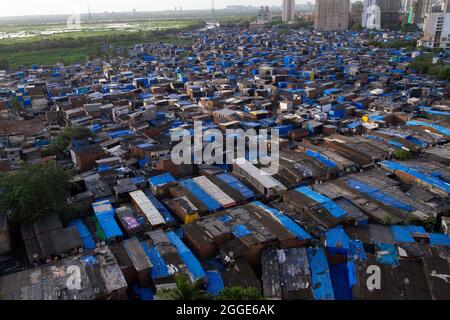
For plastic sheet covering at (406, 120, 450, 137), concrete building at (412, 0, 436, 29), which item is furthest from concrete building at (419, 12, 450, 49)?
plastic sheet covering at (406, 120, 450, 137)

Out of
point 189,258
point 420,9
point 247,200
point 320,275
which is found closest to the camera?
point 320,275

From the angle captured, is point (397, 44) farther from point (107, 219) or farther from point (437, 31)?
point (107, 219)

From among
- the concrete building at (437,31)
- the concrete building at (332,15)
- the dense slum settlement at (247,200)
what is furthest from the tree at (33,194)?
the concrete building at (332,15)

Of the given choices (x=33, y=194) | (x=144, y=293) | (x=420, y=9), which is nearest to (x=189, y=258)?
(x=144, y=293)

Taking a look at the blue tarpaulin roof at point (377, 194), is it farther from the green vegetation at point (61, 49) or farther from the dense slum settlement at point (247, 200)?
the green vegetation at point (61, 49)

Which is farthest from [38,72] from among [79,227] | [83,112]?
[79,227]

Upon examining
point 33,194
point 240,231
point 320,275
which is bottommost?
point 320,275

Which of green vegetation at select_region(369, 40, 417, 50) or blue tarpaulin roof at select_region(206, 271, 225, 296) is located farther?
green vegetation at select_region(369, 40, 417, 50)

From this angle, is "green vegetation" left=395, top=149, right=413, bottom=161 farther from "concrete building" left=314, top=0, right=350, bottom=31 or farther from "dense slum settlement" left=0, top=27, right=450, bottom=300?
"concrete building" left=314, top=0, right=350, bottom=31
